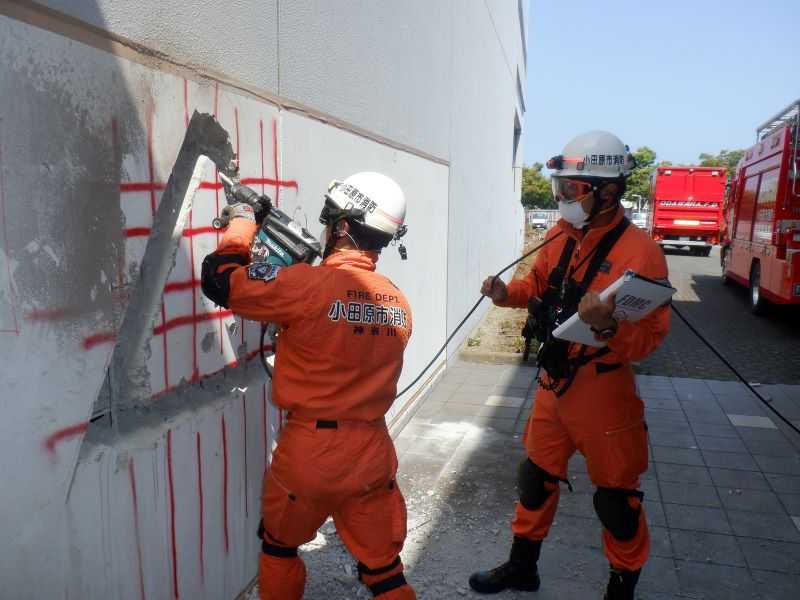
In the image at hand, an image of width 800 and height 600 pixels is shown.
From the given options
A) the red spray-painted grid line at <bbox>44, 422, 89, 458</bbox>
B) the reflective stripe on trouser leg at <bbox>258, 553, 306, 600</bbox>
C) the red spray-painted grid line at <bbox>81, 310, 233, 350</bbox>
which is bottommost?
the reflective stripe on trouser leg at <bbox>258, 553, 306, 600</bbox>

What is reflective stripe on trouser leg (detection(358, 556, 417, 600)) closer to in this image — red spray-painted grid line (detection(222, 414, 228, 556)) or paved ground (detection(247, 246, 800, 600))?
red spray-painted grid line (detection(222, 414, 228, 556))

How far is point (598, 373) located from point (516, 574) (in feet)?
3.59

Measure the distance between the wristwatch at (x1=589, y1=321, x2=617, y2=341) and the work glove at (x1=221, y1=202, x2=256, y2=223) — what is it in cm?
131

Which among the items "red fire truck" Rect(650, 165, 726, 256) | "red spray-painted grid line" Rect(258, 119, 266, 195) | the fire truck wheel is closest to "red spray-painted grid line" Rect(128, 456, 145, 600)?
"red spray-painted grid line" Rect(258, 119, 266, 195)

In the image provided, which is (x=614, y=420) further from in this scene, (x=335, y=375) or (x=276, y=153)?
(x=276, y=153)

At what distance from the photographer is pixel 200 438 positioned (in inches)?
94.4

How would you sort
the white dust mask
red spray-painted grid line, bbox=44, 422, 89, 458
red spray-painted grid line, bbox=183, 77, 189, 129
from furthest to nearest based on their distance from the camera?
the white dust mask → red spray-painted grid line, bbox=183, 77, 189, 129 → red spray-painted grid line, bbox=44, 422, 89, 458

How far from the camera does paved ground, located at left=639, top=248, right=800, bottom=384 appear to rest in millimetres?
7297

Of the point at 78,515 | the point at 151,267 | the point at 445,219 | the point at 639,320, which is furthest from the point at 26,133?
the point at 445,219

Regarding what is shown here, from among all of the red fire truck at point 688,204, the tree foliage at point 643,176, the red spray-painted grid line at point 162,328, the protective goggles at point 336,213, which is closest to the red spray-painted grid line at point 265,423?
the red spray-painted grid line at point 162,328

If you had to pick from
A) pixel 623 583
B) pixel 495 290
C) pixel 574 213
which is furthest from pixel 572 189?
pixel 623 583

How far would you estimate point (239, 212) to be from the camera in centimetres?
223

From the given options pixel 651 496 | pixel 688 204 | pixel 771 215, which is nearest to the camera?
pixel 651 496

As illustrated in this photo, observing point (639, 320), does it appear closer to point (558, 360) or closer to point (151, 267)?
point (558, 360)
